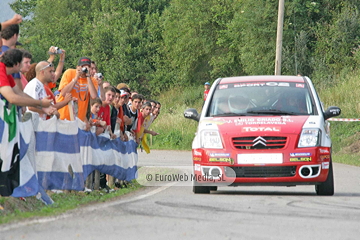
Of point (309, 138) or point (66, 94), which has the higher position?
point (66, 94)

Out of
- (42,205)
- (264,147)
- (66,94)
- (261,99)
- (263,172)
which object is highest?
(66,94)

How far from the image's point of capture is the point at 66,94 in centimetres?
1109

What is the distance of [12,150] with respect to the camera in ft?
29.4

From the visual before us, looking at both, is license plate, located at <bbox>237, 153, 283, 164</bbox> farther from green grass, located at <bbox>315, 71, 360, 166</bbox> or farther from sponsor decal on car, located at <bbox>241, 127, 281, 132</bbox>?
green grass, located at <bbox>315, 71, 360, 166</bbox>

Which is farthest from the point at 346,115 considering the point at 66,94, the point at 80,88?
the point at 66,94

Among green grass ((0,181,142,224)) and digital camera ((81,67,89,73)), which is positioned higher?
digital camera ((81,67,89,73))

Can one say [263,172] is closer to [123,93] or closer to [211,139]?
[211,139]

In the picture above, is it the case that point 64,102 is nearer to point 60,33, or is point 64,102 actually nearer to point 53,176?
point 53,176

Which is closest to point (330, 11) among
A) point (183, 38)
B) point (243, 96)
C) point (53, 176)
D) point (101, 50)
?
point (183, 38)

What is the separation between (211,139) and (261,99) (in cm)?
125

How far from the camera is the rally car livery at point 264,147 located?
37.6ft

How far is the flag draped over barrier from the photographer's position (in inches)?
359

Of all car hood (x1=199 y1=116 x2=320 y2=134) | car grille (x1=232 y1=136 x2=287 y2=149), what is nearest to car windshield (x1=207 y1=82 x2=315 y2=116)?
car hood (x1=199 y1=116 x2=320 y2=134)

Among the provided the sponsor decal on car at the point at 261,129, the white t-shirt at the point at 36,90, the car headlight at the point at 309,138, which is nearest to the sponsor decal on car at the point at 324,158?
the car headlight at the point at 309,138
